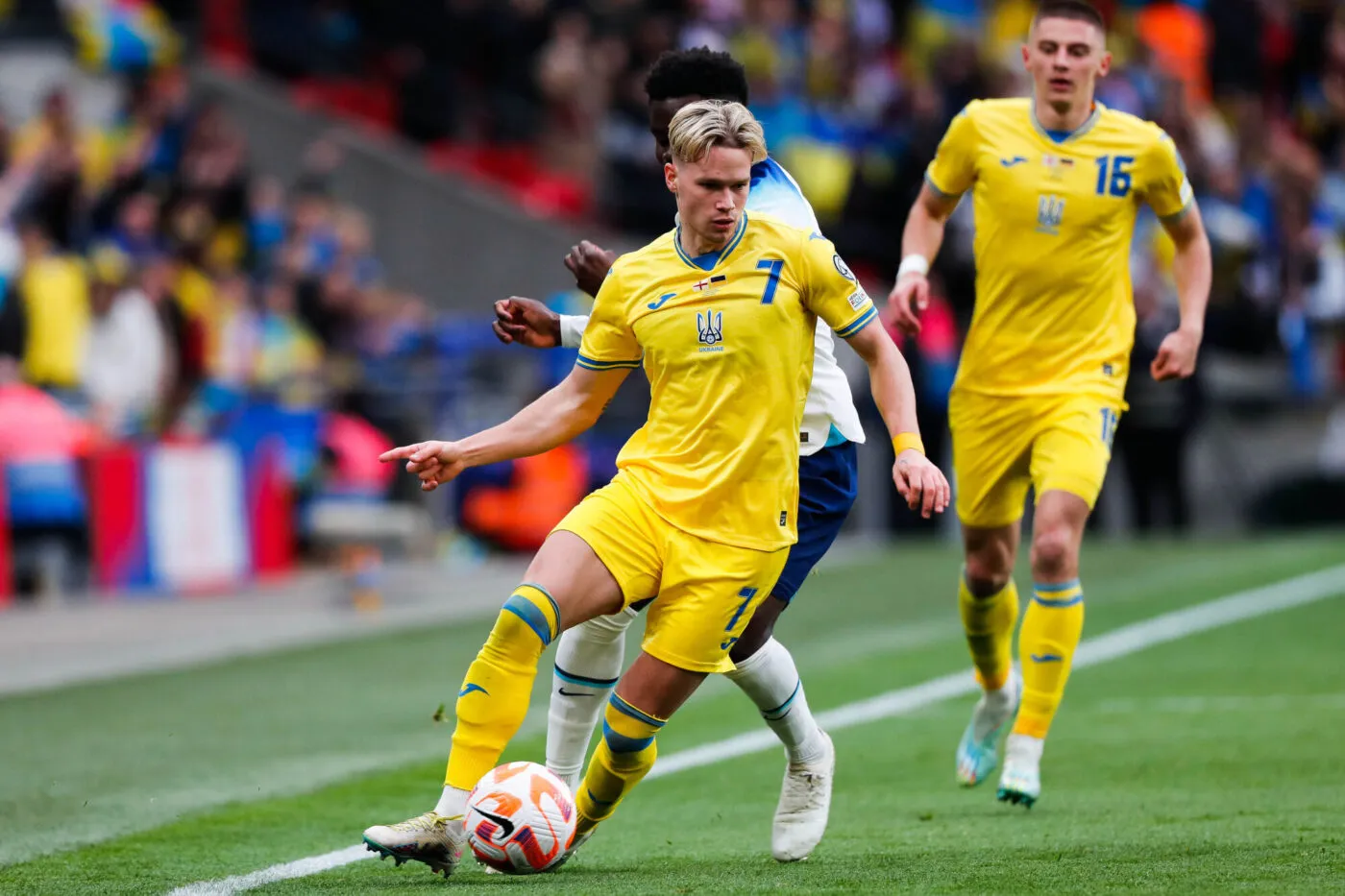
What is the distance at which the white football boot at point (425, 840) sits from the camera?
19.4 feet

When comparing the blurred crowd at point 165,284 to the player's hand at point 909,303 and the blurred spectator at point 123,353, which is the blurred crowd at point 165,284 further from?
the player's hand at point 909,303

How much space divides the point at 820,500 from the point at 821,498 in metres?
0.01

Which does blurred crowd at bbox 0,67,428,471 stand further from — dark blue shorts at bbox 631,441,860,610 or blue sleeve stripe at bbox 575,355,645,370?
blue sleeve stripe at bbox 575,355,645,370

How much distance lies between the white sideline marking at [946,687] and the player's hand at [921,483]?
84.1 inches

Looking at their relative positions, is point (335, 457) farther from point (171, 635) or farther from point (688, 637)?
point (688, 637)

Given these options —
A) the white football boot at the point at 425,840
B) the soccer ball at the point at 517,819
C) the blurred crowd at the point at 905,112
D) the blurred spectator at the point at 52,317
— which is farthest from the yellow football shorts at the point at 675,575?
the blurred crowd at the point at 905,112

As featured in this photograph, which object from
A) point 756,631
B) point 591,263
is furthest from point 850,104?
point 756,631

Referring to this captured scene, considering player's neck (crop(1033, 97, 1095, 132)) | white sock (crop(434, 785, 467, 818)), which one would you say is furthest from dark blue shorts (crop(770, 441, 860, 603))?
player's neck (crop(1033, 97, 1095, 132))

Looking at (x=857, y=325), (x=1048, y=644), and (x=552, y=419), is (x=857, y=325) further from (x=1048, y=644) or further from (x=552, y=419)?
(x=1048, y=644)

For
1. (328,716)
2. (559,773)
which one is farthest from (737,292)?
(328,716)

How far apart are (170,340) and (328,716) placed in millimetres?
6505

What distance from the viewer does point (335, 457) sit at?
16719 mm

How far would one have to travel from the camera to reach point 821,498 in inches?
273

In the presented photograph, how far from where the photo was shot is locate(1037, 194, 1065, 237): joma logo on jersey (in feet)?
26.9
